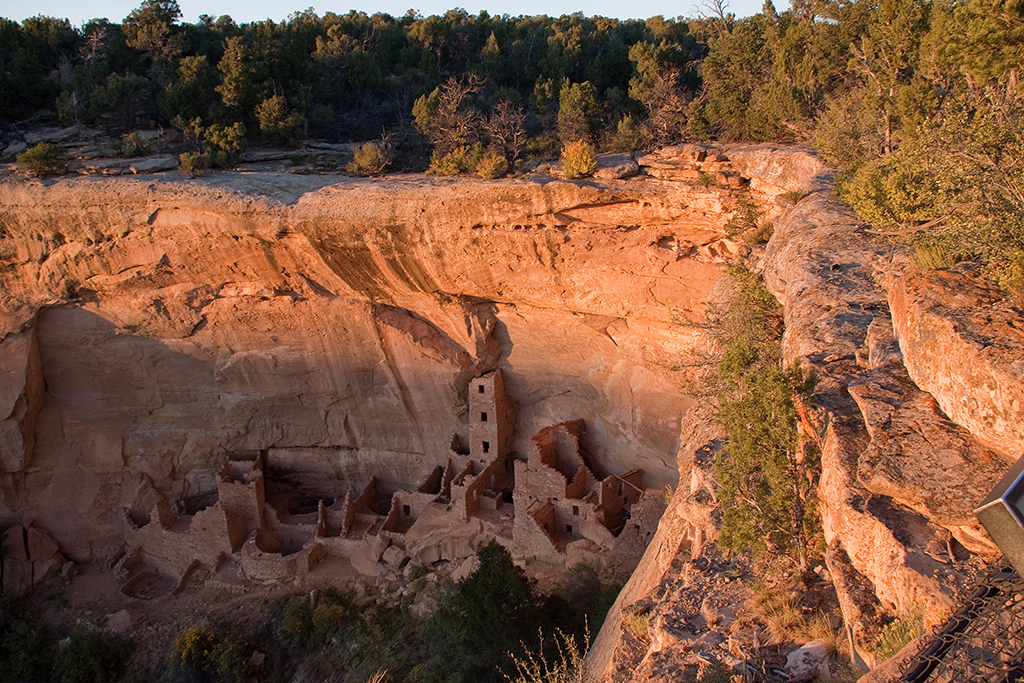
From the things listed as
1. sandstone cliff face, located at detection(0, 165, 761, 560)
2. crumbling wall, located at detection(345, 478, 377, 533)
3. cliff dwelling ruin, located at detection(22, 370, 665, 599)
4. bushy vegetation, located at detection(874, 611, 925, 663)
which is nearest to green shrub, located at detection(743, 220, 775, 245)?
sandstone cliff face, located at detection(0, 165, 761, 560)

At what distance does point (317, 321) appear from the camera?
16.3 m

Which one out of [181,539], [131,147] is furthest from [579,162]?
[181,539]

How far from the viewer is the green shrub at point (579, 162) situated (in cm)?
1274

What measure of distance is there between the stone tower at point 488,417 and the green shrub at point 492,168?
4.76 metres

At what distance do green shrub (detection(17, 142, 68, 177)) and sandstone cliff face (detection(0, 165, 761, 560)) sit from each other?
682 mm

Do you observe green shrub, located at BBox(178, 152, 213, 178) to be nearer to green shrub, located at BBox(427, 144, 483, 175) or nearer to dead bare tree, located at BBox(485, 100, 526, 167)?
green shrub, located at BBox(427, 144, 483, 175)

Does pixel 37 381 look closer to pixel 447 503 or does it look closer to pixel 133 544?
pixel 133 544

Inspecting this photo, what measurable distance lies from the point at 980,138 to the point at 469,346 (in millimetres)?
10779

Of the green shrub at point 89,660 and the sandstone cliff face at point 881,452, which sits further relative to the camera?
the green shrub at point 89,660

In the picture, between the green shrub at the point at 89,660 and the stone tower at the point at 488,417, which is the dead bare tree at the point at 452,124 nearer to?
the stone tower at the point at 488,417

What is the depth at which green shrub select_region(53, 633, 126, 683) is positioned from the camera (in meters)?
15.0

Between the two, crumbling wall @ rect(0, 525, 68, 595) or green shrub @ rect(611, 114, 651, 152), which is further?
crumbling wall @ rect(0, 525, 68, 595)

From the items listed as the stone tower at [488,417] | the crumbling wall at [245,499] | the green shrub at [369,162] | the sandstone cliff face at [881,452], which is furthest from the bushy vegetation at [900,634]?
the crumbling wall at [245,499]

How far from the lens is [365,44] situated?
24016 mm
